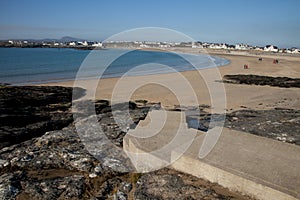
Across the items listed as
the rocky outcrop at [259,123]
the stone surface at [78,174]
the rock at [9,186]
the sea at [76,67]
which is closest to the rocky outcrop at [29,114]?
the stone surface at [78,174]

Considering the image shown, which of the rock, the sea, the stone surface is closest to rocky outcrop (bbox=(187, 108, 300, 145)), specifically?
the stone surface

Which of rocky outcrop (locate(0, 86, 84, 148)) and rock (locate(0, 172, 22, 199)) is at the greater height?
rock (locate(0, 172, 22, 199))

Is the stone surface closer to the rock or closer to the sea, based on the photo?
the rock

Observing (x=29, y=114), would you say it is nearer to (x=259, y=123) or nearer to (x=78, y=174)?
(x=78, y=174)

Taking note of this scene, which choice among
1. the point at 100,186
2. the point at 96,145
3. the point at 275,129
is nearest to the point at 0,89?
the point at 96,145

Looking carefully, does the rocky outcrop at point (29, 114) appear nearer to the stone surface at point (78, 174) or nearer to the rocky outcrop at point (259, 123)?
the stone surface at point (78, 174)

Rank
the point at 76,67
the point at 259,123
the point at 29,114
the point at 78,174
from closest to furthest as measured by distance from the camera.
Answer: the point at 78,174 < the point at 259,123 < the point at 29,114 < the point at 76,67

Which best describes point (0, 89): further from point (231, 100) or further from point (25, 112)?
point (231, 100)

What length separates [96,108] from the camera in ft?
41.4

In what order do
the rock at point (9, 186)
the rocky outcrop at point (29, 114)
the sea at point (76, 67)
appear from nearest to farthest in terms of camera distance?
the rock at point (9, 186) < the rocky outcrop at point (29, 114) < the sea at point (76, 67)

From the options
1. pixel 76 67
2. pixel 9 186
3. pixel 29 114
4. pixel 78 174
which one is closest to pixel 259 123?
pixel 78 174

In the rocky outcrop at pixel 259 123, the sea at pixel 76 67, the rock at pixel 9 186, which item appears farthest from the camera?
the sea at pixel 76 67

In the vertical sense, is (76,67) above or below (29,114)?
above

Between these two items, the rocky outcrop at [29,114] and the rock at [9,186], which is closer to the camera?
the rock at [9,186]
